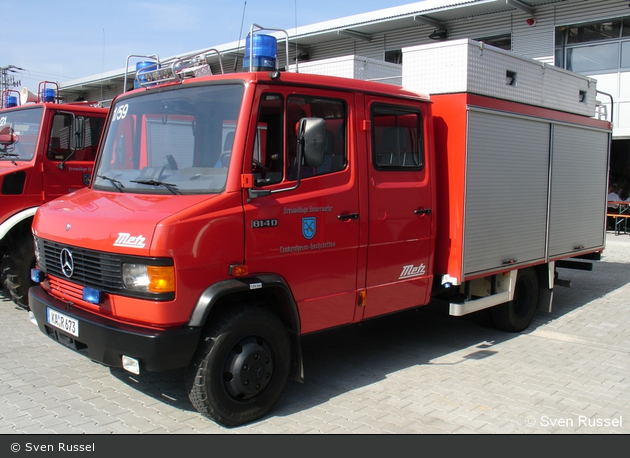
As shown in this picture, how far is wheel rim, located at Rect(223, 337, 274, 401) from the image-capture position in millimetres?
4012

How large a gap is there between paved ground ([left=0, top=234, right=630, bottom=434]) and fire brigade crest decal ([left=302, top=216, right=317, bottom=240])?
1.33 metres

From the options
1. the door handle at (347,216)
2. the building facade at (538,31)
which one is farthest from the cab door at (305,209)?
the building facade at (538,31)

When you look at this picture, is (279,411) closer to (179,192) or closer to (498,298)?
(179,192)

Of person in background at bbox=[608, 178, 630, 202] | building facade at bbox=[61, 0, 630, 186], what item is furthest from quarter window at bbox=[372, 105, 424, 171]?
person in background at bbox=[608, 178, 630, 202]

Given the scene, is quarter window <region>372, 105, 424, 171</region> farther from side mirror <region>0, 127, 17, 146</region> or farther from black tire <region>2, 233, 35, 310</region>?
side mirror <region>0, 127, 17, 146</region>

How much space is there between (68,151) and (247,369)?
451 centimetres

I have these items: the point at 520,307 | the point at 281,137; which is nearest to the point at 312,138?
the point at 281,137

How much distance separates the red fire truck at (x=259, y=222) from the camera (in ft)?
12.4

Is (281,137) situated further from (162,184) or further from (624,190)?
(624,190)

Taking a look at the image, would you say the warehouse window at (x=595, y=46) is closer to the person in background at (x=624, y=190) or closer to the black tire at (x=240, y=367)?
the person in background at (x=624, y=190)

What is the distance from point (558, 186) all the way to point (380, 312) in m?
3.27

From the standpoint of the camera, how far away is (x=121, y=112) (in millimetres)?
4887

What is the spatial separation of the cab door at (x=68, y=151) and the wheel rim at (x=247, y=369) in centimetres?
396
